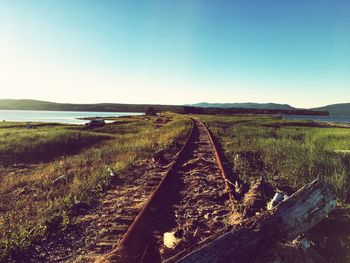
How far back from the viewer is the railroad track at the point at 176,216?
188 inches

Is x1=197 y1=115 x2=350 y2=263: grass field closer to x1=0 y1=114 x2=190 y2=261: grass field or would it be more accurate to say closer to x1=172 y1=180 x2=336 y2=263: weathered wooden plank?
x1=172 y1=180 x2=336 y2=263: weathered wooden plank

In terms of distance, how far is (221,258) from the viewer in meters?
3.69

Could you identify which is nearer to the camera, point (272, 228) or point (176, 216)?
point (272, 228)

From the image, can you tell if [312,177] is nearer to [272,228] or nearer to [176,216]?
[176,216]

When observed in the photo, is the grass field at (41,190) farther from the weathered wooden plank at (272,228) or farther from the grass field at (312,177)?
the grass field at (312,177)

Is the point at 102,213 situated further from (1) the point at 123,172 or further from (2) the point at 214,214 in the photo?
(1) the point at 123,172

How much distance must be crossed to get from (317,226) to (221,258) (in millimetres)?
2471

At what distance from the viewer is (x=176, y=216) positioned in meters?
6.38

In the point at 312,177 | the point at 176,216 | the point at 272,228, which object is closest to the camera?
the point at 272,228

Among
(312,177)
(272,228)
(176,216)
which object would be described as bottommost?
(176,216)

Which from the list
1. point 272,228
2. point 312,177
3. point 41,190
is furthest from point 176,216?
point 41,190

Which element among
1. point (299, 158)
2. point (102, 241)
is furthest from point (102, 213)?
point (299, 158)

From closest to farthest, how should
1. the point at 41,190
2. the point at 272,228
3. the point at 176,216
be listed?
the point at 272,228 < the point at 176,216 < the point at 41,190

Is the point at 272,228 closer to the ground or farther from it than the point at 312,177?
farther from it
